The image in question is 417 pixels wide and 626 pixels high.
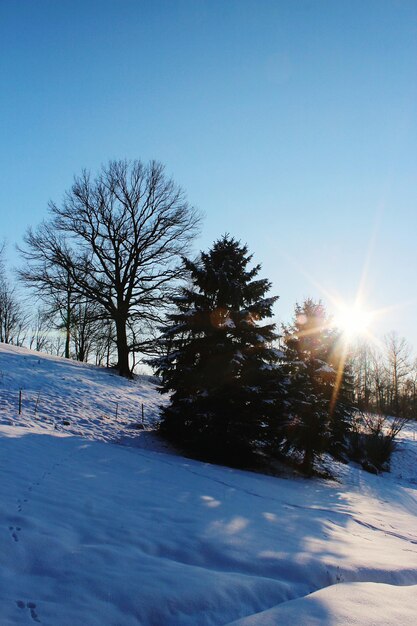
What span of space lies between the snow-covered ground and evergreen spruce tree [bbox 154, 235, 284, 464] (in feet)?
→ 4.60

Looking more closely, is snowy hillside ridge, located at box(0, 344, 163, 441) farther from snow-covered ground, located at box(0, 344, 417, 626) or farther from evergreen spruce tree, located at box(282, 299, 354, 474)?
evergreen spruce tree, located at box(282, 299, 354, 474)

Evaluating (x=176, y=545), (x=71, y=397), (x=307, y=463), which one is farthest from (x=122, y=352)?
(x=176, y=545)

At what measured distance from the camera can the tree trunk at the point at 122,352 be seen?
24.0 meters

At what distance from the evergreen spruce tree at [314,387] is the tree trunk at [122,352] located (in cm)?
1073

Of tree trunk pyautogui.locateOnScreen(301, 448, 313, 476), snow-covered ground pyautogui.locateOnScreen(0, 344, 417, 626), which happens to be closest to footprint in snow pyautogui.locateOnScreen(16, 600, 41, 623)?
snow-covered ground pyautogui.locateOnScreen(0, 344, 417, 626)

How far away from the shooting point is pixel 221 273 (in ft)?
45.5

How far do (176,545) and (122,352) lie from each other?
20242 mm

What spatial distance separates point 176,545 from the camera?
4.93m

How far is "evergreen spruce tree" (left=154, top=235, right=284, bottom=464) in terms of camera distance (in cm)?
1286

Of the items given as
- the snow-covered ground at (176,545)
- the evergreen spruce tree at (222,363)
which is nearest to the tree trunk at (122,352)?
the evergreen spruce tree at (222,363)

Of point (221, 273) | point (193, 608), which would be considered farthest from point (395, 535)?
point (221, 273)

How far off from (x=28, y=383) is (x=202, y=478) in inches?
370

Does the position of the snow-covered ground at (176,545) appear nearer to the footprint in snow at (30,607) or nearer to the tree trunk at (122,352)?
the footprint in snow at (30,607)

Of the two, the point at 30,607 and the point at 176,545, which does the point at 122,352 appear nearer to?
the point at 176,545
